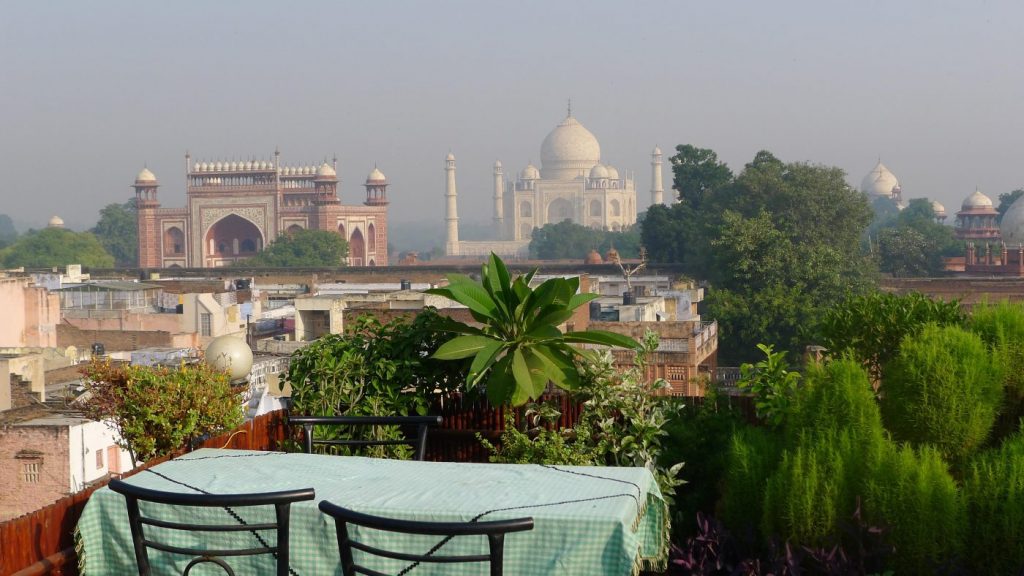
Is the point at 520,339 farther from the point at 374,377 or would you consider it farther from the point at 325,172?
the point at 325,172

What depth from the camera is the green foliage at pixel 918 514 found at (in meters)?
2.80

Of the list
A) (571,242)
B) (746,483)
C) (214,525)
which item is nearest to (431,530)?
(214,525)

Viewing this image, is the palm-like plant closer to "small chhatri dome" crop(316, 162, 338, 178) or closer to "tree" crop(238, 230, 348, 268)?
"tree" crop(238, 230, 348, 268)

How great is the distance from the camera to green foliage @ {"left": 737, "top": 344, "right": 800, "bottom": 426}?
368 cm

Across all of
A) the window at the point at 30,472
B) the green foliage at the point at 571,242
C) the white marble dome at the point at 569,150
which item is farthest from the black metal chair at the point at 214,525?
the white marble dome at the point at 569,150

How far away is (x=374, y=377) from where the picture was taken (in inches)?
167

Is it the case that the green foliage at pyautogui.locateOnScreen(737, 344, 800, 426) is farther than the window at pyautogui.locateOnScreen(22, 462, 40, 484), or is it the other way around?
the window at pyautogui.locateOnScreen(22, 462, 40, 484)

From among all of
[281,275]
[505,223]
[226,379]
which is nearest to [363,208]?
[281,275]

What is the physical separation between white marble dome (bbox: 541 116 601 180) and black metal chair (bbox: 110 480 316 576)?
265 ft

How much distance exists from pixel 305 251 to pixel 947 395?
50.4 metres

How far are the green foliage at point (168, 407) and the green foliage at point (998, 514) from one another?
7.52 feet

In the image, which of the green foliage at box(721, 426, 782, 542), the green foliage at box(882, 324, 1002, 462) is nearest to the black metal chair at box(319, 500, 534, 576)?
the green foliage at box(721, 426, 782, 542)

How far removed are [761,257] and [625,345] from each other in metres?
21.5

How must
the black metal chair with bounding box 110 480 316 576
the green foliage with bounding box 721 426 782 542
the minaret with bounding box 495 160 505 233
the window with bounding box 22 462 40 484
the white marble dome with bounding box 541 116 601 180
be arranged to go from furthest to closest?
the minaret with bounding box 495 160 505 233 → the white marble dome with bounding box 541 116 601 180 → the window with bounding box 22 462 40 484 → the green foliage with bounding box 721 426 782 542 → the black metal chair with bounding box 110 480 316 576
